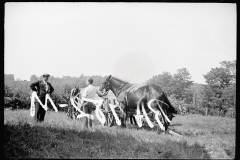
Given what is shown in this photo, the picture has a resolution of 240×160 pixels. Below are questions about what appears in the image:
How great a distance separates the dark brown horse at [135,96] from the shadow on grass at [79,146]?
3.32 ft

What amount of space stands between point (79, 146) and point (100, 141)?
1.82 feet

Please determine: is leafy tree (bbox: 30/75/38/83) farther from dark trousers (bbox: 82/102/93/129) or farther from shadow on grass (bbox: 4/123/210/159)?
dark trousers (bbox: 82/102/93/129)

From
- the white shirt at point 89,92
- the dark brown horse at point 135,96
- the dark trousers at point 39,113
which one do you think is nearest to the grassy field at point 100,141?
the dark trousers at point 39,113

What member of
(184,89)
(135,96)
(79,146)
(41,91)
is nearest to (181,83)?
(184,89)

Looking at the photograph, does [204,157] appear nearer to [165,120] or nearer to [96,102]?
[165,120]

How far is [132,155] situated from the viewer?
12.5 ft

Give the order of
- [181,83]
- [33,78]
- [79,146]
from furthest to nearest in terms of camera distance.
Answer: [181,83], [33,78], [79,146]

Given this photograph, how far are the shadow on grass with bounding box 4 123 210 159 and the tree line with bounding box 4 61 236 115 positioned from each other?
3.39 ft

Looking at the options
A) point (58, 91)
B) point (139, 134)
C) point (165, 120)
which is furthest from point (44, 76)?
point (165, 120)

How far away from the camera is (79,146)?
13.2ft

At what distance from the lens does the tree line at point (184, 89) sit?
Answer: 467cm

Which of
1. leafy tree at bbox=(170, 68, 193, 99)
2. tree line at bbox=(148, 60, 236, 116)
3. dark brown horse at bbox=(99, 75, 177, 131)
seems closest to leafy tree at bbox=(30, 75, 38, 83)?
dark brown horse at bbox=(99, 75, 177, 131)

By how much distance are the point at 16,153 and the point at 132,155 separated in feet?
8.88

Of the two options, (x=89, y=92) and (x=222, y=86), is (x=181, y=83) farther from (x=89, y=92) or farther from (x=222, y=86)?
(x=89, y=92)
